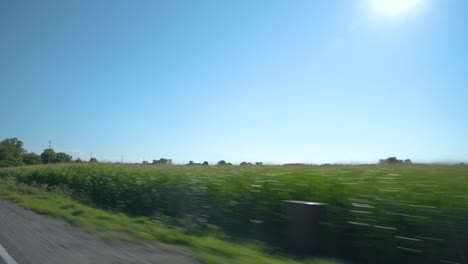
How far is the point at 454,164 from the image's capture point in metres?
9.15

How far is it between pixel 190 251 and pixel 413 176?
17.2ft

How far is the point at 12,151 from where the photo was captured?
121 metres

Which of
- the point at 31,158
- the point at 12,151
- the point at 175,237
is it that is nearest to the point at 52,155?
the point at 31,158

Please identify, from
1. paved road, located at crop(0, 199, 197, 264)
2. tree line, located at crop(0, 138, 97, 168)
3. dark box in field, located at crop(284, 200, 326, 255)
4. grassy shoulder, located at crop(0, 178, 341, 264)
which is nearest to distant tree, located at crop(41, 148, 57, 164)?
tree line, located at crop(0, 138, 97, 168)

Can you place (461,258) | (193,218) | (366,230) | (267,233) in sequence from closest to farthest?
(461,258) → (366,230) → (267,233) → (193,218)

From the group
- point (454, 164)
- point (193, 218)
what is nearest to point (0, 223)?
point (193, 218)

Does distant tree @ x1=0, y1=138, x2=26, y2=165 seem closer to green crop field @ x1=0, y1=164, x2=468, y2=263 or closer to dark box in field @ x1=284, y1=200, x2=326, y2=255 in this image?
green crop field @ x1=0, y1=164, x2=468, y2=263

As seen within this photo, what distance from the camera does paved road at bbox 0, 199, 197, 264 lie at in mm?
7840

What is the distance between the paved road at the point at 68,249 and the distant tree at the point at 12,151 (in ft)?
372

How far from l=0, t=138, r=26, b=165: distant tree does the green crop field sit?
373 feet

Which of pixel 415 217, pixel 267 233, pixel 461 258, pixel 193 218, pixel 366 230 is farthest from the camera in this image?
pixel 193 218

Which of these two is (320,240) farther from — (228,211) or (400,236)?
(228,211)

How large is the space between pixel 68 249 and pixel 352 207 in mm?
6480

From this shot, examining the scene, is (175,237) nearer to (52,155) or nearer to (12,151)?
(52,155)
